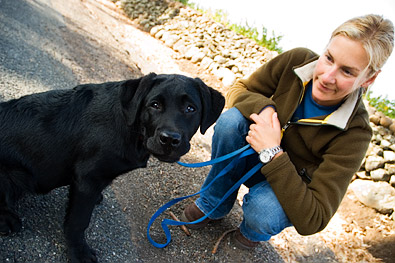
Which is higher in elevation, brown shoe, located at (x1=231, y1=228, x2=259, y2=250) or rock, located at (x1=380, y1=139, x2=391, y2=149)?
rock, located at (x1=380, y1=139, x2=391, y2=149)

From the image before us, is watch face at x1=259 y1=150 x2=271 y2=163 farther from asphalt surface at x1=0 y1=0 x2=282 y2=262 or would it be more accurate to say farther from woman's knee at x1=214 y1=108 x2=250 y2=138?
A: asphalt surface at x1=0 y1=0 x2=282 y2=262

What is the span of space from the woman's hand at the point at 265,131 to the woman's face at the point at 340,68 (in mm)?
396

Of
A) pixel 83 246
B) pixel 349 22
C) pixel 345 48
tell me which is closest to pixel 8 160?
pixel 83 246

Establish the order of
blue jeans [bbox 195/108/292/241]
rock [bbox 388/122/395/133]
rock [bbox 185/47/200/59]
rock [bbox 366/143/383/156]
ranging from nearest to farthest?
blue jeans [bbox 195/108/292/241]
rock [bbox 366/143/383/156]
rock [bbox 388/122/395/133]
rock [bbox 185/47/200/59]

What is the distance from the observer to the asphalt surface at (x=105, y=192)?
8.04 feet

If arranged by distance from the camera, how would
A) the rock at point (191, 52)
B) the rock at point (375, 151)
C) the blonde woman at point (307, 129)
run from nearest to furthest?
1. the blonde woman at point (307, 129)
2. the rock at point (375, 151)
3. the rock at point (191, 52)

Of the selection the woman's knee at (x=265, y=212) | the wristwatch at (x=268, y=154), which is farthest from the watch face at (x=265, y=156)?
the woman's knee at (x=265, y=212)

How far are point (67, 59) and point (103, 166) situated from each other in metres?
4.00

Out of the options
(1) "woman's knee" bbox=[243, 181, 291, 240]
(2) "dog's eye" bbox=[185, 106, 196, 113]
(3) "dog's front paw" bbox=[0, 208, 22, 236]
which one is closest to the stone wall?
(1) "woman's knee" bbox=[243, 181, 291, 240]

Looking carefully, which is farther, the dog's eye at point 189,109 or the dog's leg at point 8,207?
the dog's eye at point 189,109

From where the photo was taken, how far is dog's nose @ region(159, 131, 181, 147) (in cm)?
202

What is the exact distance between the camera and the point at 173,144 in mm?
2070

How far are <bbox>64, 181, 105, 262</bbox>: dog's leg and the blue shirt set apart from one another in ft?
5.52

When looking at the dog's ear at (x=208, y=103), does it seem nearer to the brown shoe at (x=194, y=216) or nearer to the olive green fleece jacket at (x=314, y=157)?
the olive green fleece jacket at (x=314, y=157)
